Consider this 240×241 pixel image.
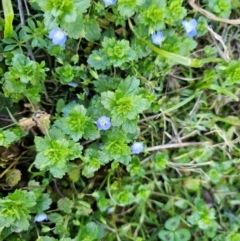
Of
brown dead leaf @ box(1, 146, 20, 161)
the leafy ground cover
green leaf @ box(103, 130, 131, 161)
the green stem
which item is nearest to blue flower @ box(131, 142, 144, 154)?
the leafy ground cover

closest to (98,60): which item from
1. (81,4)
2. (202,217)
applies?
(81,4)

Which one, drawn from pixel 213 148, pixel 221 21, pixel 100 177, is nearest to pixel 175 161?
pixel 213 148

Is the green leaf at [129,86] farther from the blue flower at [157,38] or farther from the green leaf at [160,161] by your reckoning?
the green leaf at [160,161]

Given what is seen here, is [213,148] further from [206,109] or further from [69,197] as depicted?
[69,197]

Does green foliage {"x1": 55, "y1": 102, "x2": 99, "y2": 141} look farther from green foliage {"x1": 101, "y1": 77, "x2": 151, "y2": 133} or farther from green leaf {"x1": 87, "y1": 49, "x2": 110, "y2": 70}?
green leaf {"x1": 87, "y1": 49, "x2": 110, "y2": 70}

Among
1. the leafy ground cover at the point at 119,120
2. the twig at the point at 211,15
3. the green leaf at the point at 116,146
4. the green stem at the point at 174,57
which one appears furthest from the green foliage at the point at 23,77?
the twig at the point at 211,15

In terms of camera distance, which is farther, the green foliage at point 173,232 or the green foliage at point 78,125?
the green foliage at point 173,232
